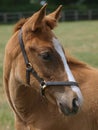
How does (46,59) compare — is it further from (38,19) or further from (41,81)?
(38,19)

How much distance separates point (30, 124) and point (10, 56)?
779mm

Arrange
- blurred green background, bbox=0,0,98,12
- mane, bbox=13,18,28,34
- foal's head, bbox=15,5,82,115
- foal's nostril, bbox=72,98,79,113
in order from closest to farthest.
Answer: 1. foal's nostril, bbox=72,98,79,113
2. foal's head, bbox=15,5,82,115
3. mane, bbox=13,18,28,34
4. blurred green background, bbox=0,0,98,12

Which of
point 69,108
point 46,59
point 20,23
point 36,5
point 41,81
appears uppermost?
point 20,23

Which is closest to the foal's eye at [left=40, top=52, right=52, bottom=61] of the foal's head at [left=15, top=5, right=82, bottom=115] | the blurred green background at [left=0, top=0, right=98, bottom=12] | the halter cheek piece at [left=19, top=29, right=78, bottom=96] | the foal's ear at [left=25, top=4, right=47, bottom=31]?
the foal's head at [left=15, top=5, right=82, bottom=115]

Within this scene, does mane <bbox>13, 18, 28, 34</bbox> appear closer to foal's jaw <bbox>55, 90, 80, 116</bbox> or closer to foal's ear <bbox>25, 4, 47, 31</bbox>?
foal's ear <bbox>25, 4, 47, 31</bbox>

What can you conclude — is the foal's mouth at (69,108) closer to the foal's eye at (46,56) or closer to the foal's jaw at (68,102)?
the foal's jaw at (68,102)

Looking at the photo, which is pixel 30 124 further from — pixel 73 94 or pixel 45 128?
pixel 73 94

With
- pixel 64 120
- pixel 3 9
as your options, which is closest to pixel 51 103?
pixel 64 120

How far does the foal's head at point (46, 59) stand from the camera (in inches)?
167

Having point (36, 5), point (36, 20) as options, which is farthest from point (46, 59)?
point (36, 5)

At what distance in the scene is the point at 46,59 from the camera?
14.2 feet

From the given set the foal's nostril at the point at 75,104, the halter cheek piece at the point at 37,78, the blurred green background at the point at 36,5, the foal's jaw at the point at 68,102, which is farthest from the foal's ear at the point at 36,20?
the blurred green background at the point at 36,5

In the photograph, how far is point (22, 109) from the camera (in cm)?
485

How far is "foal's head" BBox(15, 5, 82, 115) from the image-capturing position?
425 centimetres
